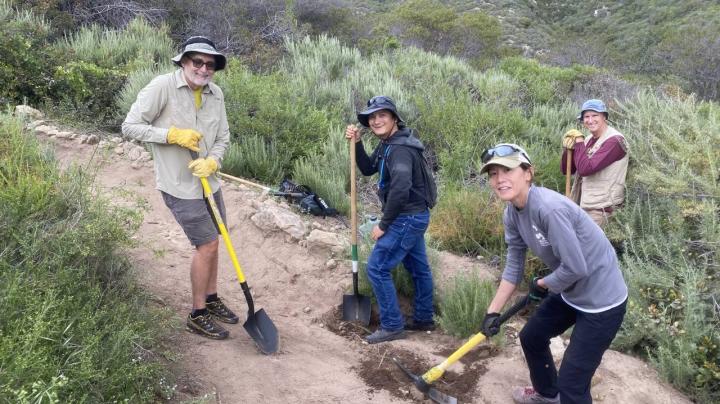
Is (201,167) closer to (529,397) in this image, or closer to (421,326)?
(421,326)

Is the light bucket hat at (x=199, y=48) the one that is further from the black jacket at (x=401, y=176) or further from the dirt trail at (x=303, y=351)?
the black jacket at (x=401, y=176)

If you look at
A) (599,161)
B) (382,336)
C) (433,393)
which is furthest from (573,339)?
(599,161)

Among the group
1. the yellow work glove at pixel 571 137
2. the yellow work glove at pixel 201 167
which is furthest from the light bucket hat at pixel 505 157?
the yellow work glove at pixel 571 137

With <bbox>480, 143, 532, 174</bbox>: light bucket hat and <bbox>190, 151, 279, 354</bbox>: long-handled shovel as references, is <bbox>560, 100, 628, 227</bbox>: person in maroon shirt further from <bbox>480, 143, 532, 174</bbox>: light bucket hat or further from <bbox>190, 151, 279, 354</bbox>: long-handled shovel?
<bbox>190, 151, 279, 354</bbox>: long-handled shovel

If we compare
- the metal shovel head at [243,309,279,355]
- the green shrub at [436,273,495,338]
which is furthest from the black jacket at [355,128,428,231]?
the metal shovel head at [243,309,279,355]

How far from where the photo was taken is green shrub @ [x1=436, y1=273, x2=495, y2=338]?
449cm

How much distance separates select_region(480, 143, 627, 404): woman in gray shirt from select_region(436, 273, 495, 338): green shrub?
1.19 m

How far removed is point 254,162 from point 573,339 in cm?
500

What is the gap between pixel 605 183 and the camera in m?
5.49

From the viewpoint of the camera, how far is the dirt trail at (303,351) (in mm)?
3535

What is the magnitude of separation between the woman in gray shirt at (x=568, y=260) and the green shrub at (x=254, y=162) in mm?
4495

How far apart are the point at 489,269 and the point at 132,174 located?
4376 millimetres

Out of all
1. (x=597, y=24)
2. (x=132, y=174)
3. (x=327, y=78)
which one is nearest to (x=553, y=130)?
(x=327, y=78)

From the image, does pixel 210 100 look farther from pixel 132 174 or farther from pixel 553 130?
pixel 553 130
